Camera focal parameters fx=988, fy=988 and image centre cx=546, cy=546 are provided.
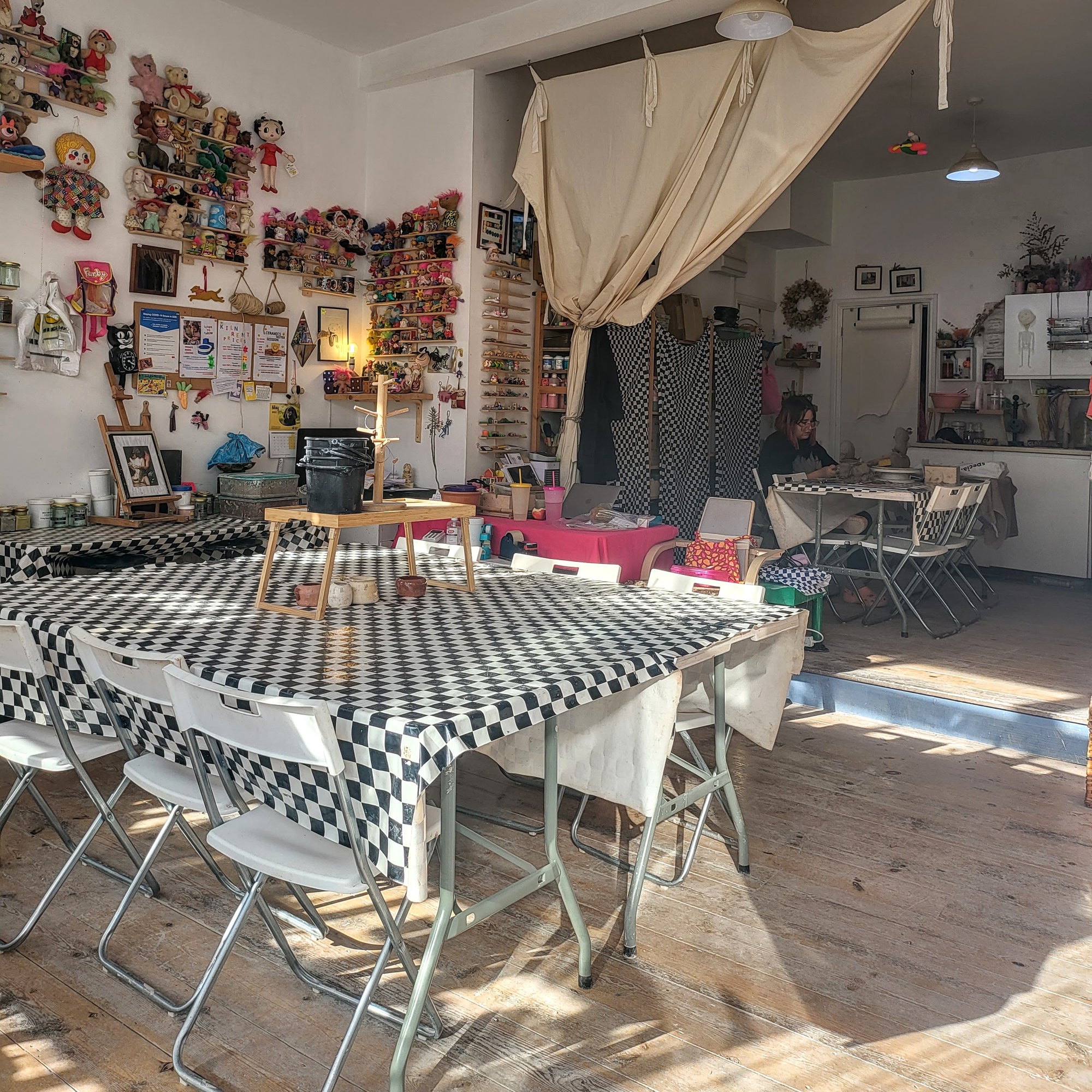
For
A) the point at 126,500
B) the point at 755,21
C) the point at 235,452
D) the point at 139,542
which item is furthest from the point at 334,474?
the point at 235,452

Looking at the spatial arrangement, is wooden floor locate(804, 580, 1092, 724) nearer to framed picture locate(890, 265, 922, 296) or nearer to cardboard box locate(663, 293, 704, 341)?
cardboard box locate(663, 293, 704, 341)

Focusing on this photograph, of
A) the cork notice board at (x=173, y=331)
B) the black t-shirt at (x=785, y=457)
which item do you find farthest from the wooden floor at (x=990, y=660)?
the cork notice board at (x=173, y=331)

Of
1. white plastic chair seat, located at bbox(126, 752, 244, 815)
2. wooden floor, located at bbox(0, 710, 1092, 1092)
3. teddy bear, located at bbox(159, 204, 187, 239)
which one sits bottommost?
wooden floor, located at bbox(0, 710, 1092, 1092)

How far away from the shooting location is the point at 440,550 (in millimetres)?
4379

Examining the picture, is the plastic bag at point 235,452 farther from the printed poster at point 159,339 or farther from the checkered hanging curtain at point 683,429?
the checkered hanging curtain at point 683,429

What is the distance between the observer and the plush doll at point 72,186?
5.16m

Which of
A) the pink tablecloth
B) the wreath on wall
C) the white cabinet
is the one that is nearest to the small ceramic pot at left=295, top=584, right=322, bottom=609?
the pink tablecloth

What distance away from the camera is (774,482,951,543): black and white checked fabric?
623 centimetres

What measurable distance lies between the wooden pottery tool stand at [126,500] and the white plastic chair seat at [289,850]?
10.8 ft

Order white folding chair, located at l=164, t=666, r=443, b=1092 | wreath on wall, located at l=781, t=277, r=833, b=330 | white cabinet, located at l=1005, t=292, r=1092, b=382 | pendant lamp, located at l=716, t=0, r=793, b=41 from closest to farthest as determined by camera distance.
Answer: white folding chair, located at l=164, t=666, r=443, b=1092, pendant lamp, located at l=716, t=0, r=793, b=41, white cabinet, located at l=1005, t=292, r=1092, b=382, wreath on wall, located at l=781, t=277, r=833, b=330

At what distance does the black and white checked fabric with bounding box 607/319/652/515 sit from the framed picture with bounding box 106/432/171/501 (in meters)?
2.87

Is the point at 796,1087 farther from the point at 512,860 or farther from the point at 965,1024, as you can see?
the point at 512,860

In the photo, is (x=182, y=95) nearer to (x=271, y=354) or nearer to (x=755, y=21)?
(x=271, y=354)

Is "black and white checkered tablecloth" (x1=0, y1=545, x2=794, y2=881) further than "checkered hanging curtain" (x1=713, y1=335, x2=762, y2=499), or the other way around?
"checkered hanging curtain" (x1=713, y1=335, x2=762, y2=499)
